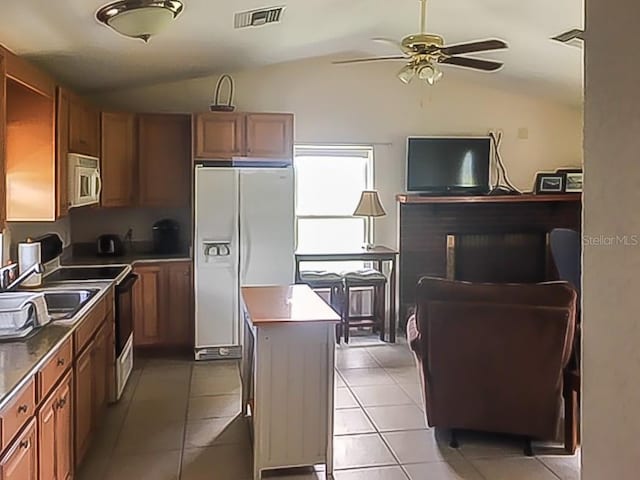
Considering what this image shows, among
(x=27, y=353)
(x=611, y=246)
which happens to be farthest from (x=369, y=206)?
(x=611, y=246)

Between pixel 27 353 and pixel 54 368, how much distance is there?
19 centimetres

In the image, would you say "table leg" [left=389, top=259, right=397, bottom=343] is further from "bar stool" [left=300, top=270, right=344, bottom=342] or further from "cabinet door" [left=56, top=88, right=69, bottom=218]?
"cabinet door" [left=56, top=88, right=69, bottom=218]

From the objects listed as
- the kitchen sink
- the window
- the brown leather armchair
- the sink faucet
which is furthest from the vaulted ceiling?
the brown leather armchair

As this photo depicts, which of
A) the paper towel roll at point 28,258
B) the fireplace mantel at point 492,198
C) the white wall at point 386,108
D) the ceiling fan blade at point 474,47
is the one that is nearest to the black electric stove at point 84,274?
the paper towel roll at point 28,258

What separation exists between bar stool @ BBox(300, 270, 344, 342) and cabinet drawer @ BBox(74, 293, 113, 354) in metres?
2.34

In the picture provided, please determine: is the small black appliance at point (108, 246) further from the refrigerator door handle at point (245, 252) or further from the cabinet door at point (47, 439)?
the cabinet door at point (47, 439)

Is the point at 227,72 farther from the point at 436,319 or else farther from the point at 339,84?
the point at 436,319

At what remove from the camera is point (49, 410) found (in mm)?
2406

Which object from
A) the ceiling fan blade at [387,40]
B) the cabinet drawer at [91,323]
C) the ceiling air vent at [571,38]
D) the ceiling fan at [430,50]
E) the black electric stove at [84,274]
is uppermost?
the ceiling fan blade at [387,40]

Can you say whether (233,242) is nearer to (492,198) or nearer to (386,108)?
(386,108)

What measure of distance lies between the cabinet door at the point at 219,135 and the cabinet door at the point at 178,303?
1.03m

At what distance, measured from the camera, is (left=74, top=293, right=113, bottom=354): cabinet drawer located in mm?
3008

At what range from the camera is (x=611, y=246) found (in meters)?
1.07

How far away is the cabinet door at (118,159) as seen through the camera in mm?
5297
